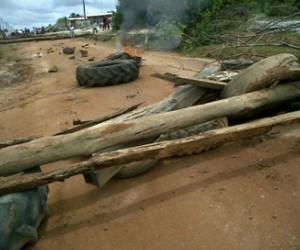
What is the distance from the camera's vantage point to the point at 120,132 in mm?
3797

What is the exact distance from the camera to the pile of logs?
133 inches

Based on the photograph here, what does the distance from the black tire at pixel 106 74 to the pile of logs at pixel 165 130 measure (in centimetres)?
424

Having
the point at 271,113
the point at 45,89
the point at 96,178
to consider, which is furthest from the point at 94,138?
the point at 45,89

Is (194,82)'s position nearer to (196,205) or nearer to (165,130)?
(165,130)

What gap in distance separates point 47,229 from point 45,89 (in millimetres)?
7297

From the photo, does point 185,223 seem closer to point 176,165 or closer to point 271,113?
point 176,165

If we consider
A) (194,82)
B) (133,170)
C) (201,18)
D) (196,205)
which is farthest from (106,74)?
(201,18)

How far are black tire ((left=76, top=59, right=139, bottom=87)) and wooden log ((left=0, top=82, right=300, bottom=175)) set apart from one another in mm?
5222

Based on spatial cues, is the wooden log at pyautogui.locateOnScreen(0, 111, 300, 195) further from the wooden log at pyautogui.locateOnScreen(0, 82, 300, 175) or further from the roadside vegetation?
the roadside vegetation

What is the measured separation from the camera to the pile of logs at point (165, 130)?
3.38m

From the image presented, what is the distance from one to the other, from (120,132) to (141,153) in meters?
0.46

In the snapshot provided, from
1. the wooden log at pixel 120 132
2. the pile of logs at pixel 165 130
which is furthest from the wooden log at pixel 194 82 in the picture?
the wooden log at pixel 120 132

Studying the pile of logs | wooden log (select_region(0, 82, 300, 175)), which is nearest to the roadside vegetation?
the pile of logs

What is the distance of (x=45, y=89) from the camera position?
33.4 feet
